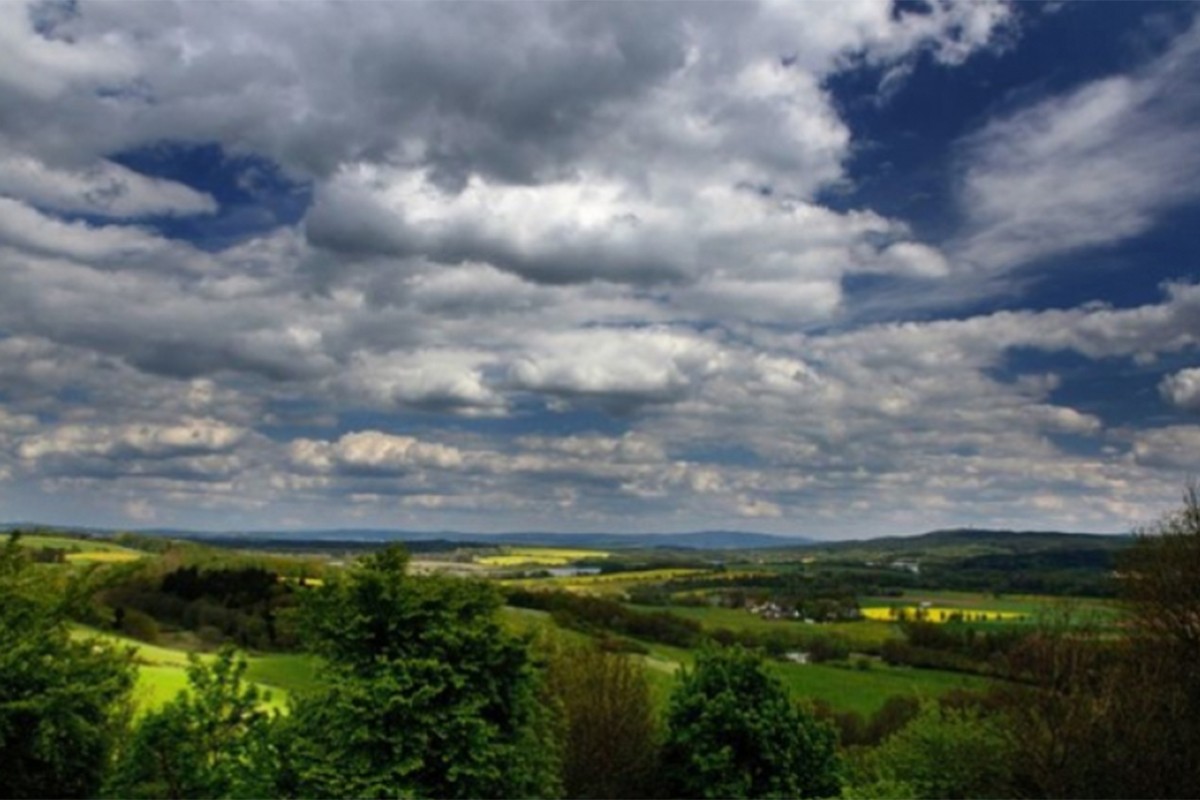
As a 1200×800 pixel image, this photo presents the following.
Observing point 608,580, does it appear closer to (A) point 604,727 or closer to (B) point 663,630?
(B) point 663,630

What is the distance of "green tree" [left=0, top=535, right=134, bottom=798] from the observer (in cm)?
2222

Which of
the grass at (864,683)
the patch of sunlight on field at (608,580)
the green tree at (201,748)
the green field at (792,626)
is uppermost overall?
the green tree at (201,748)

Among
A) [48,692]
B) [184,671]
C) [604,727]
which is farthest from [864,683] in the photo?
[48,692]

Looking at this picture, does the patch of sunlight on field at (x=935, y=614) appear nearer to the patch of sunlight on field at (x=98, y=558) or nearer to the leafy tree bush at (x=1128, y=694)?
the leafy tree bush at (x=1128, y=694)

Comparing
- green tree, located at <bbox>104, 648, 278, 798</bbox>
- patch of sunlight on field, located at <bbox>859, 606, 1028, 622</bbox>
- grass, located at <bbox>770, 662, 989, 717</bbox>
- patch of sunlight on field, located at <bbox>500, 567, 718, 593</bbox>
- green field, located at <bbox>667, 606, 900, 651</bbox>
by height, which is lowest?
grass, located at <bbox>770, 662, 989, 717</bbox>

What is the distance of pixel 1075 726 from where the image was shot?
31.6 meters

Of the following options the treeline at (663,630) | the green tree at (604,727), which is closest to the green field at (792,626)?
the treeline at (663,630)

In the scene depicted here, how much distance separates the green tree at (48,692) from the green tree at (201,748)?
128 cm

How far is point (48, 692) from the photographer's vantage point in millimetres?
22141

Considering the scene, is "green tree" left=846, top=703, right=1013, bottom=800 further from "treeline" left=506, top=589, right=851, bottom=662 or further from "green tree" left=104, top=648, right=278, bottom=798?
"treeline" left=506, top=589, right=851, bottom=662

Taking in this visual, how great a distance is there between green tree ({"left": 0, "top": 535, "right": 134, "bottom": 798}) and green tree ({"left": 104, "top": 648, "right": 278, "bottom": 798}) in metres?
1.28

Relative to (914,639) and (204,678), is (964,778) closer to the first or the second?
(204,678)

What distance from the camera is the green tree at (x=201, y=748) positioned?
877 inches

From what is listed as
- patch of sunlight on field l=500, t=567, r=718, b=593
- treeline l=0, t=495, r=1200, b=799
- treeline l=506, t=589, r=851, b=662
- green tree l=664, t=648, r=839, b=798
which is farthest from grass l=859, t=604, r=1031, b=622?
green tree l=664, t=648, r=839, b=798
